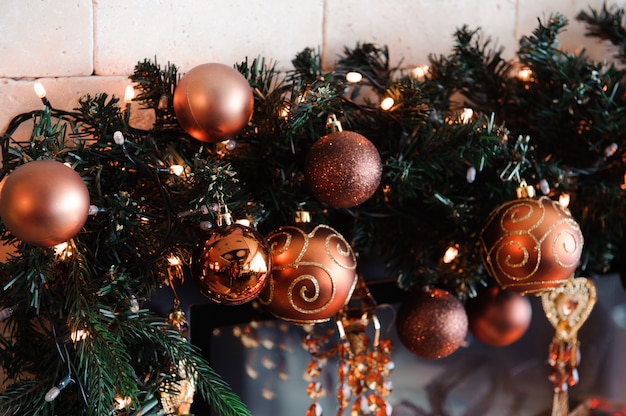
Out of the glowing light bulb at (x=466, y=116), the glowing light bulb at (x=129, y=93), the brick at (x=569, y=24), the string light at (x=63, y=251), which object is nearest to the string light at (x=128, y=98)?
the glowing light bulb at (x=129, y=93)

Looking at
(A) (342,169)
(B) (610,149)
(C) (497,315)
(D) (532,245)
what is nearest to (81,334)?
(A) (342,169)

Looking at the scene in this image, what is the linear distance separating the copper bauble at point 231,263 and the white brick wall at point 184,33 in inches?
11.5

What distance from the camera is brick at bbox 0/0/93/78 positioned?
68 centimetres

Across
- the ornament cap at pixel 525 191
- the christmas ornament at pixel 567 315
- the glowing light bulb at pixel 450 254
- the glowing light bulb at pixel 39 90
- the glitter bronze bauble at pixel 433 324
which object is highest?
the glowing light bulb at pixel 39 90

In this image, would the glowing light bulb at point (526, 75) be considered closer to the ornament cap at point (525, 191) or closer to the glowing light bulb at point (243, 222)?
the ornament cap at point (525, 191)

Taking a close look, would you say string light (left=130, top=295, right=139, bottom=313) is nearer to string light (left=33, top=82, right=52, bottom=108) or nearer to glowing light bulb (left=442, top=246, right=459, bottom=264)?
string light (left=33, top=82, right=52, bottom=108)

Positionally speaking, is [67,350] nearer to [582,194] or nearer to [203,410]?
[203,410]

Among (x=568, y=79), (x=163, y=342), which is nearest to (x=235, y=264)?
(x=163, y=342)

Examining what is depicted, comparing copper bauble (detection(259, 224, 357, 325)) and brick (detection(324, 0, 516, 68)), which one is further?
brick (detection(324, 0, 516, 68))

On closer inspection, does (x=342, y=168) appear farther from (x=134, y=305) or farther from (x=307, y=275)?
(x=134, y=305)

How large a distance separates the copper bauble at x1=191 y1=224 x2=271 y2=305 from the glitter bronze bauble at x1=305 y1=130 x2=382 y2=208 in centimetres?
12

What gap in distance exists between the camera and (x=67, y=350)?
61cm

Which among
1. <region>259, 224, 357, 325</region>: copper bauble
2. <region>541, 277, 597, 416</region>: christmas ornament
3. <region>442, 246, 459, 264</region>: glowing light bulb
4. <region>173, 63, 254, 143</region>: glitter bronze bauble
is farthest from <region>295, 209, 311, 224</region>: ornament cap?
<region>541, 277, 597, 416</region>: christmas ornament

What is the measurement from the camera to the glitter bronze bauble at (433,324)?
820mm
